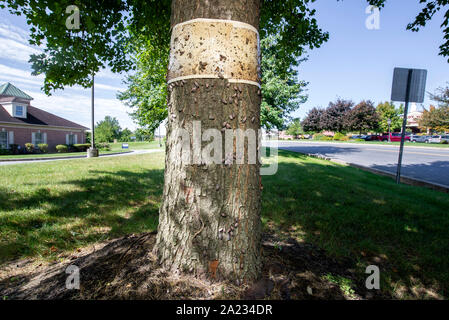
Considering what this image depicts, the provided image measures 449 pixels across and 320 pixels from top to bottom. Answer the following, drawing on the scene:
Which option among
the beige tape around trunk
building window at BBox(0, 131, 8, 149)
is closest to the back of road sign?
the beige tape around trunk

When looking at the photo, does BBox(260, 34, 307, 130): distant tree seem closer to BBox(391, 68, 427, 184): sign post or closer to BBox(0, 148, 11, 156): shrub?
BBox(391, 68, 427, 184): sign post

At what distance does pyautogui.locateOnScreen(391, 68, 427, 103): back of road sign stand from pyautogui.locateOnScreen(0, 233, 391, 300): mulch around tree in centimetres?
617

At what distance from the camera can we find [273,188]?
5664 mm

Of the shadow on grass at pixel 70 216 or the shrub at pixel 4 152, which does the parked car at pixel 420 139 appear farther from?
the shrub at pixel 4 152

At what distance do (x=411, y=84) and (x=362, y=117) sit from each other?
167 feet

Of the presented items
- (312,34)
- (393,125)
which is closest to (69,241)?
(312,34)

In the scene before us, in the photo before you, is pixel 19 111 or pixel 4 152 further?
pixel 19 111

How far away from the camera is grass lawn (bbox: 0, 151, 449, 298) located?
2.48 metres

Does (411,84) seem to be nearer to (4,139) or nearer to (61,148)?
(4,139)

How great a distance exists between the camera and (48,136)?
2747 cm

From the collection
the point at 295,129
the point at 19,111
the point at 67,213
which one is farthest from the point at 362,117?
the point at 19,111
